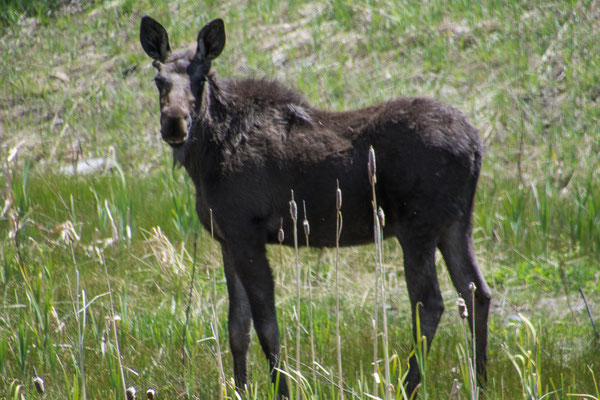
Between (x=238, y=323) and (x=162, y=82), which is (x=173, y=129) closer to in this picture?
(x=162, y=82)

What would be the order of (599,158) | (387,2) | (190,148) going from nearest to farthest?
(190,148) → (599,158) → (387,2)

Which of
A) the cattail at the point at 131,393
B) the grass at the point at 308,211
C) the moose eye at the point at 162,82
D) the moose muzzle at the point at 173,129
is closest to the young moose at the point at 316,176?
the moose eye at the point at 162,82

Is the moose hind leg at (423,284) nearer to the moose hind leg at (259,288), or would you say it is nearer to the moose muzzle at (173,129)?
the moose hind leg at (259,288)

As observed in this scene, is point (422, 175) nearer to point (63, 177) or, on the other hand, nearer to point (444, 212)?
point (444, 212)

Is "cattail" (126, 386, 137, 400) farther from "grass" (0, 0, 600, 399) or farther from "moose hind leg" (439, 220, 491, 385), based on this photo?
"moose hind leg" (439, 220, 491, 385)

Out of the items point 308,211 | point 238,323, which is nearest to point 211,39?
point 308,211

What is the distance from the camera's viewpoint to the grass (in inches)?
182

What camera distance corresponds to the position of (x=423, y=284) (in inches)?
187

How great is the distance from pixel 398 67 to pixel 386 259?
14.5ft

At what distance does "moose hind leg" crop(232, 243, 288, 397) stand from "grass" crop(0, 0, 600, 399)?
29 cm

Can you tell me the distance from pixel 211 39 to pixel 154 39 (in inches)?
15.3

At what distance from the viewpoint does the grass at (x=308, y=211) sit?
462cm

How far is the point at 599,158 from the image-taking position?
773 centimetres

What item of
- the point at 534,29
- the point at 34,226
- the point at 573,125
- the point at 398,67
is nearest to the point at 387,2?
the point at 398,67
